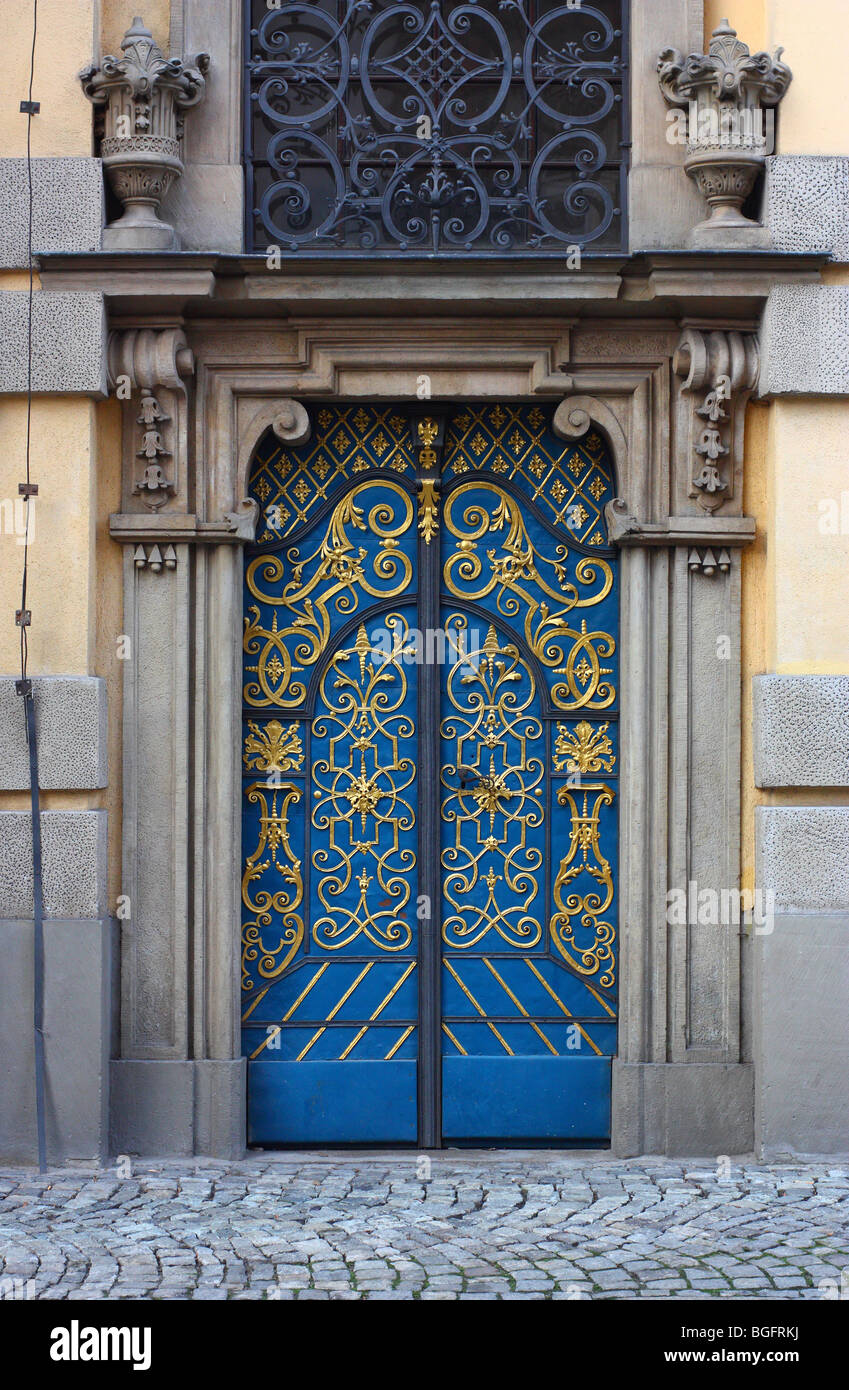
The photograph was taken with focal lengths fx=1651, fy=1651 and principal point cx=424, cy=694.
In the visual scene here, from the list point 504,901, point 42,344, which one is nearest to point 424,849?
point 504,901

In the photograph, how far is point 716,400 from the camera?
22.5ft

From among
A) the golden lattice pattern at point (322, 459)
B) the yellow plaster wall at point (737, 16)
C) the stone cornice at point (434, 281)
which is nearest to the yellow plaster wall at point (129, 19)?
the stone cornice at point (434, 281)

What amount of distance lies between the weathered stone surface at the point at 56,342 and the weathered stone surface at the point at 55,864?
5.70ft

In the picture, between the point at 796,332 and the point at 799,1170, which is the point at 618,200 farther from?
the point at 799,1170

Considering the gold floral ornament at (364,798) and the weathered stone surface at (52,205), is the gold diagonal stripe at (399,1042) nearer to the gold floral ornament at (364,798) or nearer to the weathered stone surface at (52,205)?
the gold floral ornament at (364,798)

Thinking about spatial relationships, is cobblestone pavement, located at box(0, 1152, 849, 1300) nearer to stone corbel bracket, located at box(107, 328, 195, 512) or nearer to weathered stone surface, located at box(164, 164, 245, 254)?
stone corbel bracket, located at box(107, 328, 195, 512)

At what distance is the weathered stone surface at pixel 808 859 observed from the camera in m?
6.70

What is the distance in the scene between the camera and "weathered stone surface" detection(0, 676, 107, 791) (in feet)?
21.8

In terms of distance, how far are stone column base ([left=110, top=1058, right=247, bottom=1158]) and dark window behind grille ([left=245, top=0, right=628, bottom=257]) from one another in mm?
3492

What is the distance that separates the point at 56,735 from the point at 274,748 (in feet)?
3.14

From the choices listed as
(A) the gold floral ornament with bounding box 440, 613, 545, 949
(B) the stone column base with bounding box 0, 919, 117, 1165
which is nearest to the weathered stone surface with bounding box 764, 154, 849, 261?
(A) the gold floral ornament with bounding box 440, 613, 545, 949

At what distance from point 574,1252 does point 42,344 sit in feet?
13.3

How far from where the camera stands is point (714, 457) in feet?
22.6

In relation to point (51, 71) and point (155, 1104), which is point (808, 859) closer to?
point (155, 1104)
